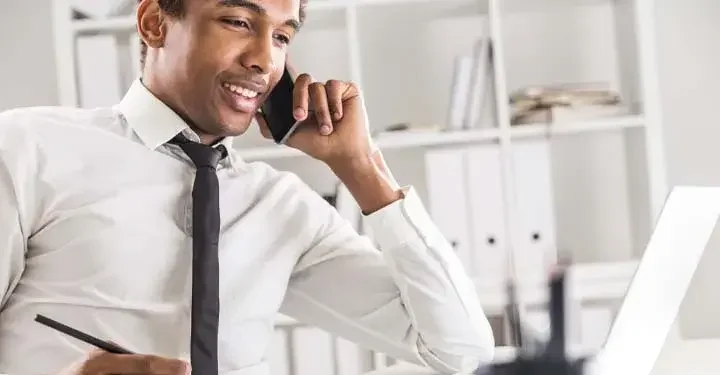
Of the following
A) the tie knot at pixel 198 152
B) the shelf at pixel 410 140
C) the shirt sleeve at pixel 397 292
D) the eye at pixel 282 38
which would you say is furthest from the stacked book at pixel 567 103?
the tie knot at pixel 198 152

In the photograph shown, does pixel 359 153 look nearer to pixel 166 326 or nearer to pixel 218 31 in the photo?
pixel 218 31

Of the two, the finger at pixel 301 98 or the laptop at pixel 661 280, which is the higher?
the finger at pixel 301 98

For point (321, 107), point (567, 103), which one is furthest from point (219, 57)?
point (567, 103)

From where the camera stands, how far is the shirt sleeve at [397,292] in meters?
1.23

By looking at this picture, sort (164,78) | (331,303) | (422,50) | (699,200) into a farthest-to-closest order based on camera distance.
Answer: (422,50), (331,303), (164,78), (699,200)

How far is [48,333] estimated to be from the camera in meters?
1.12

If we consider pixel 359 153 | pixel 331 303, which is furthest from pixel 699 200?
pixel 331 303

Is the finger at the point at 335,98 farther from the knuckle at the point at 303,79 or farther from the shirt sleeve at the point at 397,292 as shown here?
the shirt sleeve at the point at 397,292

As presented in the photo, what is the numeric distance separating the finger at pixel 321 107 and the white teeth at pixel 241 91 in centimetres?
9

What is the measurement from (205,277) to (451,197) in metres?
0.80

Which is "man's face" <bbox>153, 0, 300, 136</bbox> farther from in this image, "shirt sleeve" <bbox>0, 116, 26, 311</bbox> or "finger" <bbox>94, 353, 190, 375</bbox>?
"finger" <bbox>94, 353, 190, 375</bbox>

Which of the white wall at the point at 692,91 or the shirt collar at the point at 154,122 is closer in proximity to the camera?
the shirt collar at the point at 154,122

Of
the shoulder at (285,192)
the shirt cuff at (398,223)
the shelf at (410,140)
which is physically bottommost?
the shirt cuff at (398,223)

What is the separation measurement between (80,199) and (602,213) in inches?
52.1
